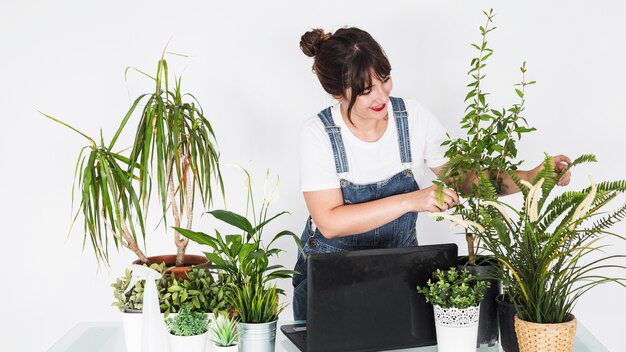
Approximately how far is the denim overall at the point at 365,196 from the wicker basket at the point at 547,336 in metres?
0.84

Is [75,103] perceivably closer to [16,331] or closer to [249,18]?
[249,18]

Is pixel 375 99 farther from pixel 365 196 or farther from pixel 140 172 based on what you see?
pixel 140 172

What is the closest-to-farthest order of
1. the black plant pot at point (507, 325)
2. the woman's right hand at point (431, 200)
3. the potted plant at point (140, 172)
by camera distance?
the black plant pot at point (507, 325), the woman's right hand at point (431, 200), the potted plant at point (140, 172)

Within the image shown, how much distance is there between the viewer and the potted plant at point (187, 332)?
1.79m

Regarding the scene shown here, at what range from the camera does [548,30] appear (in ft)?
10.7

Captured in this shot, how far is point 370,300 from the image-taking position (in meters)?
1.93

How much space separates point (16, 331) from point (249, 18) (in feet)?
6.04

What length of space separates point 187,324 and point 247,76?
1659 millimetres

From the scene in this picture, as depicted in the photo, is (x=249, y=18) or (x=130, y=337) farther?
(x=249, y=18)

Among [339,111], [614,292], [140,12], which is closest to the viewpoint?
[339,111]

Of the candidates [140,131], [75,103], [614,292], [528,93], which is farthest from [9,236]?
[614,292]

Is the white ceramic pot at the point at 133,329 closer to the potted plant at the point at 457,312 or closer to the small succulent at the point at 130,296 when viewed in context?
the small succulent at the point at 130,296

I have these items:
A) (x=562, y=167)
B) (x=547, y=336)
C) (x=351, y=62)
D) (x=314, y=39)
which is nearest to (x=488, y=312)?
(x=547, y=336)

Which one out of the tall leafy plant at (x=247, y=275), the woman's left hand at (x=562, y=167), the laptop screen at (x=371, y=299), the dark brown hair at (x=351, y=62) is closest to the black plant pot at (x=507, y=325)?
the laptop screen at (x=371, y=299)
